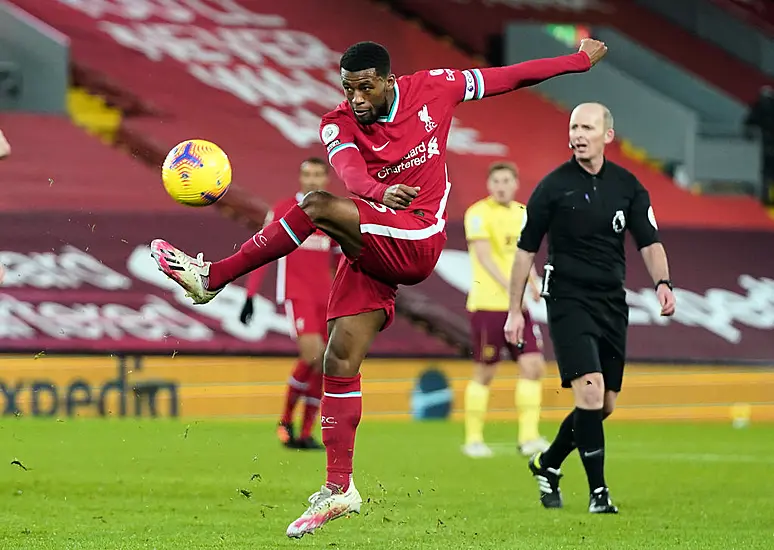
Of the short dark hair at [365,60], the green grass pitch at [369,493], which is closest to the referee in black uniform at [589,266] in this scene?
the green grass pitch at [369,493]

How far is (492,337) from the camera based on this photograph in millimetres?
10992

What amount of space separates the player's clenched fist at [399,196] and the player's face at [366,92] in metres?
0.57

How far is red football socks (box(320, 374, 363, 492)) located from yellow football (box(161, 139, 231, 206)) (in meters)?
1.03

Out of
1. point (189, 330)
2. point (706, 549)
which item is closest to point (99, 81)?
point (189, 330)

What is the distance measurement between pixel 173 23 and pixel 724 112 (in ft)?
26.3

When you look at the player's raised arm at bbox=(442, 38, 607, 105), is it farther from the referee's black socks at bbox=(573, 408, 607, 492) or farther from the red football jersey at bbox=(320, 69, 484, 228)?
the referee's black socks at bbox=(573, 408, 607, 492)

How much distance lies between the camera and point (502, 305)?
11.1 metres

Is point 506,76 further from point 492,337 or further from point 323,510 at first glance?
point 492,337

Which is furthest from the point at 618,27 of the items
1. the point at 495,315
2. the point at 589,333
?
the point at 589,333

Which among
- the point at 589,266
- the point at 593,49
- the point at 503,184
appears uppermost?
the point at 593,49

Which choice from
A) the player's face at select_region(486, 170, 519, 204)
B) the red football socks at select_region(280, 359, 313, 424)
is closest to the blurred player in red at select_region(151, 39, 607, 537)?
the player's face at select_region(486, 170, 519, 204)

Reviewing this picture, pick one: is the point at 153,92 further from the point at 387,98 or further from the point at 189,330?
the point at 387,98

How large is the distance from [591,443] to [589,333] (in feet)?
1.88

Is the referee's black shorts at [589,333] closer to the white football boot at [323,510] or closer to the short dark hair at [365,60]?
the white football boot at [323,510]
